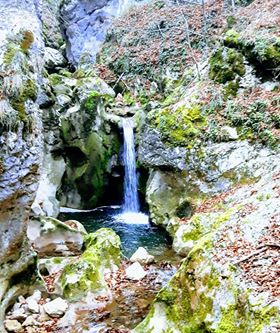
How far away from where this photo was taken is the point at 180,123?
521 inches

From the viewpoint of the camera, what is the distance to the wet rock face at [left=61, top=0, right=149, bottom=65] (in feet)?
86.2

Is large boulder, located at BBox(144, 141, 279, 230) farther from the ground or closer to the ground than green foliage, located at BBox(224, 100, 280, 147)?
closer to the ground

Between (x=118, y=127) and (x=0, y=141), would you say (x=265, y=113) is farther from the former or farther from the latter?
(x=0, y=141)

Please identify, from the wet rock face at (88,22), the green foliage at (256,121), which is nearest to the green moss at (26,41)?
the green foliage at (256,121)

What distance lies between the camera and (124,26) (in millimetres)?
25812

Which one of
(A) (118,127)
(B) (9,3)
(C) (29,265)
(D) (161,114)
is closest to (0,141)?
(C) (29,265)

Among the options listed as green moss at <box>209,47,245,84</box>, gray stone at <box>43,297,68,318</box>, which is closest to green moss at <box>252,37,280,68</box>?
green moss at <box>209,47,245,84</box>

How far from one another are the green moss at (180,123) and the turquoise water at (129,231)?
3.10 m

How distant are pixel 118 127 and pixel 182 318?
12578mm

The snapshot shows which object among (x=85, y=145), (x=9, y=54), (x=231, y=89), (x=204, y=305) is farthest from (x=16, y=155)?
(x=85, y=145)

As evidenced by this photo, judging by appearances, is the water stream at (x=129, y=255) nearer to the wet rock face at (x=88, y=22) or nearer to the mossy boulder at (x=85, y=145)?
the mossy boulder at (x=85, y=145)

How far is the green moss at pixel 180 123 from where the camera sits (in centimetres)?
1291

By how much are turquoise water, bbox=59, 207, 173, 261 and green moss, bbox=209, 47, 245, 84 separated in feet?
19.9

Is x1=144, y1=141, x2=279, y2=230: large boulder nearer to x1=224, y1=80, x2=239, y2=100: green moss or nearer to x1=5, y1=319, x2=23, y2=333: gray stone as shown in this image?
x1=224, y1=80, x2=239, y2=100: green moss
